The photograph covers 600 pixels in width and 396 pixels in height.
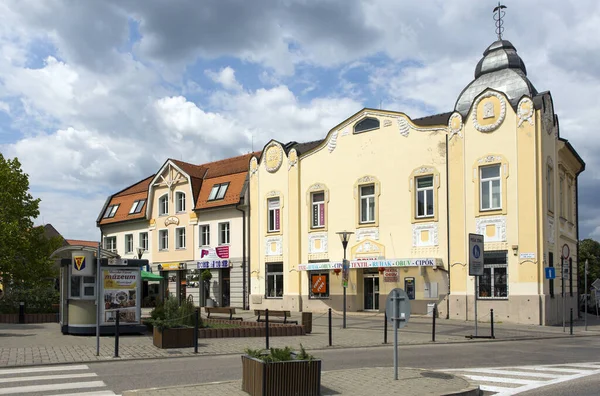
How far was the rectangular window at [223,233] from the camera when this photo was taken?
40991 mm

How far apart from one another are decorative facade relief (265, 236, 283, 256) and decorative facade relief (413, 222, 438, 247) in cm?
884

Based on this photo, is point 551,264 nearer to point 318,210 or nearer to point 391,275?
point 391,275

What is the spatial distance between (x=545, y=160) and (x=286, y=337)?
50.0 feet

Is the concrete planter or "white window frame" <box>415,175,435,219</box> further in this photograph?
"white window frame" <box>415,175,435,219</box>

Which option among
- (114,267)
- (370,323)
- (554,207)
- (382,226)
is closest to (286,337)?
(114,267)

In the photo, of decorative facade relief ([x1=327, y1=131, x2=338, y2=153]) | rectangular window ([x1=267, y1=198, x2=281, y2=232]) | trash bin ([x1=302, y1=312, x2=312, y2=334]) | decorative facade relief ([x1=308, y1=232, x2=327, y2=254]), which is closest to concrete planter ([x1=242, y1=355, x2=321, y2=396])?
trash bin ([x1=302, y1=312, x2=312, y2=334])

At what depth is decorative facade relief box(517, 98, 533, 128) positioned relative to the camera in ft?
92.9

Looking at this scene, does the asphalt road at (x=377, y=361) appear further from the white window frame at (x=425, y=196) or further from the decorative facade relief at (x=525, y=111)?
the white window frame at (x=425, y=196)

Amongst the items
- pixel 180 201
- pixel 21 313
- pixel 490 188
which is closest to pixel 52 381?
pixel 21 313

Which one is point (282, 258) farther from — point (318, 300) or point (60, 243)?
point (60, 243)

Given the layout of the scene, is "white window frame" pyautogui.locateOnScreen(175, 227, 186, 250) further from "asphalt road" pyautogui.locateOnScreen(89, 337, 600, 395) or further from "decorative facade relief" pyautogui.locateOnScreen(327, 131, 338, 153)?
"asphalt road" pyautogui.locateOnScreen(89, 337, 600, 395)

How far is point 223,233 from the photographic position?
136ft

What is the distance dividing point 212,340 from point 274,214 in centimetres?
1974

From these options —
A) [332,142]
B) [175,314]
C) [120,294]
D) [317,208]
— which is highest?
[332,142]
